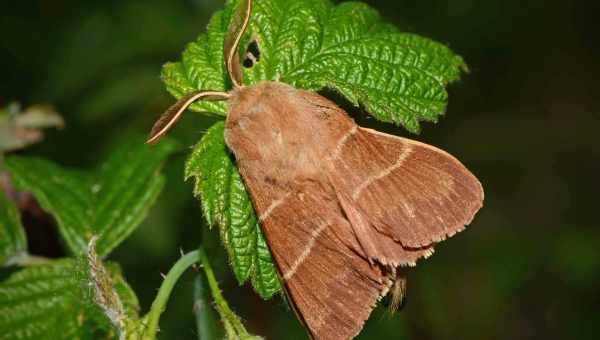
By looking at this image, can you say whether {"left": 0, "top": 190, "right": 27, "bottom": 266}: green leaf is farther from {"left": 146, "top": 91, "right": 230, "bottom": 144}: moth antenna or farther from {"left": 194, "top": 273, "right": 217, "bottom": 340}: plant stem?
{"left": 146, "top": 91, "right": 230, "bottom": 144}: moth antenna

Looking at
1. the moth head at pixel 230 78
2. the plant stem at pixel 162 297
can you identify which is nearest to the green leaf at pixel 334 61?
the moth head at pixel 230 78

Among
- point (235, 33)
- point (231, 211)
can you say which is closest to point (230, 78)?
point (235, 33)

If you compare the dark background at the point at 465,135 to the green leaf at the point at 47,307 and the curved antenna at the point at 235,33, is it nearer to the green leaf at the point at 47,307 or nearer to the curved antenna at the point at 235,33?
the green leaf at the point at 47,307

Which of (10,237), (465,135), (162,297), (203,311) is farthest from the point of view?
(465,135)

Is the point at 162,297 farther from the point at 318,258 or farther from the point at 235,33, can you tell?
the point at 235,33

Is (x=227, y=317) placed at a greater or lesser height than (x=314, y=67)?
lesser

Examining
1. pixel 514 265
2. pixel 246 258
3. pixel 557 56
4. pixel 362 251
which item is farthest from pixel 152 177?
pixel 557 56

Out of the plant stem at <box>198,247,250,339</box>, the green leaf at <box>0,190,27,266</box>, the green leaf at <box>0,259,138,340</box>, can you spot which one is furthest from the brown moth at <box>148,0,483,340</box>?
the green leaf at <box>0,190,27,266</box>
